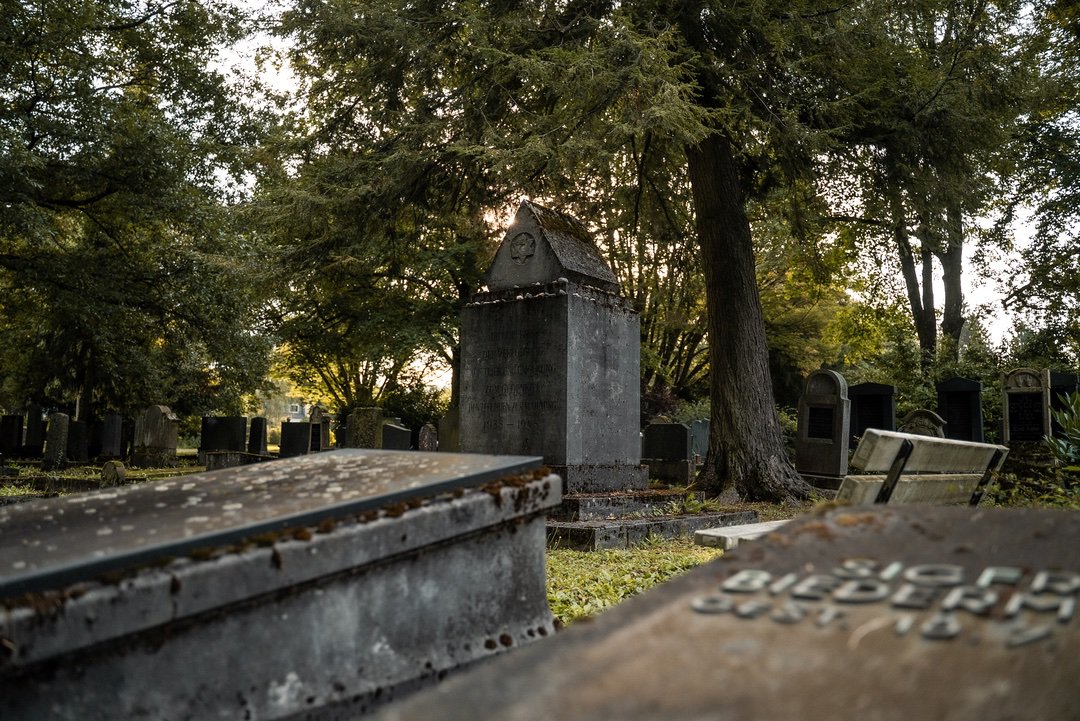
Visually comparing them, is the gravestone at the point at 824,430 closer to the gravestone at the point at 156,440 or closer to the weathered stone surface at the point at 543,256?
the weathered stone surface at the point at 543,256

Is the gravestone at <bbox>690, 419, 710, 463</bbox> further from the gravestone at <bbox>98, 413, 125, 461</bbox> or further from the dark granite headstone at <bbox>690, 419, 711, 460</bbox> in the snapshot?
the gravestone at <bbox>98, 413, 125, 461</bbox>

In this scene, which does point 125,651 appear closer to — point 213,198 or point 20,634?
point 20,634

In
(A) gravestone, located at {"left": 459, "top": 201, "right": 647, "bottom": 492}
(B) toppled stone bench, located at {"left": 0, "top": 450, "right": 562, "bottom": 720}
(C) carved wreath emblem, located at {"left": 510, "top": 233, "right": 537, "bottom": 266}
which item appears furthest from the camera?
(C) carved wreath emblem, located at {"left": 510, "top": 233, "right": 537, "bottom": 266}

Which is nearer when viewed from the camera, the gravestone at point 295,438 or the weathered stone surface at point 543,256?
the weathered stone surface at point 543,256

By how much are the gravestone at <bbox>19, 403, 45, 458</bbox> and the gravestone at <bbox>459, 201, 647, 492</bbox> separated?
1864 cm

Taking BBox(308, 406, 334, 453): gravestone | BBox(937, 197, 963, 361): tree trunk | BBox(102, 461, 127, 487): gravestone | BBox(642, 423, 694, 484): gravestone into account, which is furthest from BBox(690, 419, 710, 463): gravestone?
BBox(102, 461, 127, 487): gravestone

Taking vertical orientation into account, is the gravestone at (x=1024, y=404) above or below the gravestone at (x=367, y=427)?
above

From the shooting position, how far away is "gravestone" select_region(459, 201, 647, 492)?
9.18 meters

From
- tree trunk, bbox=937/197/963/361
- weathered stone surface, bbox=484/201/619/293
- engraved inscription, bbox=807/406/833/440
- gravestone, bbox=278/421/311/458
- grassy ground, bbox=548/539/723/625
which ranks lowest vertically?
grassy ground, bbox=548/539/723/625

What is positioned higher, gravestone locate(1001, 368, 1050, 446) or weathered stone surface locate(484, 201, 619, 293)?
weathered stone surface locate(484, 201, 619, 293)

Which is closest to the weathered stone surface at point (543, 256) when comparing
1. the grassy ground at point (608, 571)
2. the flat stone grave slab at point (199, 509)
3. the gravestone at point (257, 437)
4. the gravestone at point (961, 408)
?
the grassy ground at point (608, 571)

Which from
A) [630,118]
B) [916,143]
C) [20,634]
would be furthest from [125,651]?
[916,143]

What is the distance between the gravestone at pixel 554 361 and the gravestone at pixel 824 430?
7.09 m

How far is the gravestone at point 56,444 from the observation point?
62.2 ft
